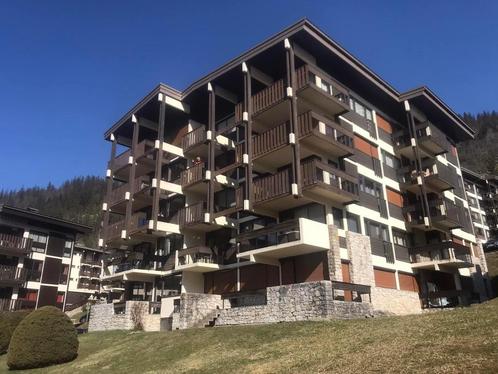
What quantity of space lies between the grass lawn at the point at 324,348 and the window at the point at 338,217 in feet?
33.3

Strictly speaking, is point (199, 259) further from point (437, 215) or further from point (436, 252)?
point (437, 215)

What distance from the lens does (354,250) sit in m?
29.5

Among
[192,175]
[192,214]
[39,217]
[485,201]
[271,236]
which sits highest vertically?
[485,201]

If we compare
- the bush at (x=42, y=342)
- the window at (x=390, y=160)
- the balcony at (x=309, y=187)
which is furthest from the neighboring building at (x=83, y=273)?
the balcony at (x=309, y=187)

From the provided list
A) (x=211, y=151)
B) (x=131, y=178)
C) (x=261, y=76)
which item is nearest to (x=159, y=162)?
(x=131, y=178)

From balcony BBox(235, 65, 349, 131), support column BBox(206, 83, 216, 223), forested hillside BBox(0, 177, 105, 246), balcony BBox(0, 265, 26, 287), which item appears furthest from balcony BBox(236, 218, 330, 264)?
forested hillside BBox(0, 177, 105, 246)

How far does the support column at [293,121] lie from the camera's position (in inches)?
1086

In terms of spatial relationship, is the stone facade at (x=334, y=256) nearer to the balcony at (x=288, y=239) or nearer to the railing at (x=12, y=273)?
the balcony at (x=288, y=239)

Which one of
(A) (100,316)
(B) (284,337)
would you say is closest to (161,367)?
(B) (284,337)

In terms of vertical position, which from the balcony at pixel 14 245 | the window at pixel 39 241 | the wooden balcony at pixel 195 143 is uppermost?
the wooden balcony at pixel 195 143

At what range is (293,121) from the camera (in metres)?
29.1

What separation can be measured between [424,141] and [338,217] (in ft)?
46.5

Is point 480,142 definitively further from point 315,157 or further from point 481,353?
point 481,353

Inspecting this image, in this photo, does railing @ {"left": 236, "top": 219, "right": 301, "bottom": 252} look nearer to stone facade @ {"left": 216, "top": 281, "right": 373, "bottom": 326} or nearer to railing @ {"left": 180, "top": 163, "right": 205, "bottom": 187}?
stone facade @ {"left": 216, "top": 281, "right": 373, "bottom": 326}
